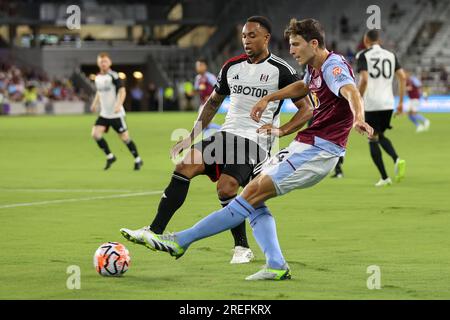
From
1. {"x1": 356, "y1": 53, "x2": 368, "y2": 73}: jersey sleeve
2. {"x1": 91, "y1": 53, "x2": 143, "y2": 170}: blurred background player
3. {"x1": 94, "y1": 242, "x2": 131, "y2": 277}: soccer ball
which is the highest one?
{"x1": 356, "y1": 53, "x2": 368, "y2": 73}: jersey sleeve

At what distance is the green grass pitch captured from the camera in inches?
337

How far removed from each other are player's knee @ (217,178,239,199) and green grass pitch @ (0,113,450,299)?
66 centimetres

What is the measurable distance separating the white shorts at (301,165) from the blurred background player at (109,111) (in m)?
13.6

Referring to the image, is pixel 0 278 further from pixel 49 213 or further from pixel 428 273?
pixel 49 213

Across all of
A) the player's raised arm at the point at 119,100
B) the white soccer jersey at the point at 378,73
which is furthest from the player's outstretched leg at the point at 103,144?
the white soccer jersey at the point at 378,73

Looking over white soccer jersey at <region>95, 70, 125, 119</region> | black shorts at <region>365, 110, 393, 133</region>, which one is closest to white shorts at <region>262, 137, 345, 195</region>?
black shorts at <region>365, 110, 393, 133</region>

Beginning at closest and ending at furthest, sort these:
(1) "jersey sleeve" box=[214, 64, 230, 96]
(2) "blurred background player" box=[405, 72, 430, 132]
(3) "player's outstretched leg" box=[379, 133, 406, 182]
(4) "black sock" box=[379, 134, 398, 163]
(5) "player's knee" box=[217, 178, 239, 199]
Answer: (5) "player's knee" box=[217, 178, 239, 199] < (1) "jersey sleeve" box=[214, 64, 230, 96] < (3) "player's outstretched leg" box=[379, 133, 406, 182] < (4) "black sock" box=[379, 134, 398, 163] < (2) "blurred background player" box=[405, 72, 430, 132]

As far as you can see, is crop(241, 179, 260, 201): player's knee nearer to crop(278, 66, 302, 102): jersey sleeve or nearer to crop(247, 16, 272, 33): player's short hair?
crop(278, 66, 302, 102): jersey sleeve

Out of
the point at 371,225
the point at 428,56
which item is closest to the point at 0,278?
the point at 371,225

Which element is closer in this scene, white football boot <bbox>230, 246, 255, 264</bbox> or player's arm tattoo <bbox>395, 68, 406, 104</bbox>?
white football boot <bbox>230, 246, 255, 264</bbox>

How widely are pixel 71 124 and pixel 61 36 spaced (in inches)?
1091

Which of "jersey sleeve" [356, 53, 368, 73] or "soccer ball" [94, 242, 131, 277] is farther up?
"jersey sleeve" [356, 53, 368, 73]

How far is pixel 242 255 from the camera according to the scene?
10.0 m

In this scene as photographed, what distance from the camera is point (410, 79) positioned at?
146ft
